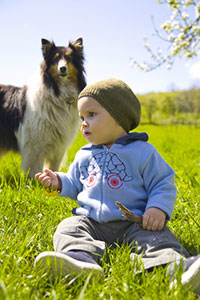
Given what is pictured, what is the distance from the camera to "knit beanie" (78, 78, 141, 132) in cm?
199

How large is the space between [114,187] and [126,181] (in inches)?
3.5

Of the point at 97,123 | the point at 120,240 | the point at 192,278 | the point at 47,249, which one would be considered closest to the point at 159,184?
the point at 120,240

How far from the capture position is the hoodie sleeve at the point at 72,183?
6.95ft

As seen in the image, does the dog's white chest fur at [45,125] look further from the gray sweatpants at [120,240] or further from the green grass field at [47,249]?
the gray sweatpants at [120,240]

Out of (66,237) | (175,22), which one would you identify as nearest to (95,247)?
(66,237)

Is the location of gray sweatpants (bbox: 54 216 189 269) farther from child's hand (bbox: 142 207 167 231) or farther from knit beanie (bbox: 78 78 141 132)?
knit beanie (bbox: 78 78 141 132)

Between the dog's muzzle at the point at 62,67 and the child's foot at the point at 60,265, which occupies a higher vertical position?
the dog's muzzle at the point at 62,67

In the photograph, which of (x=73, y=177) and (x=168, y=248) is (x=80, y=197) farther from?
(x=168, y=248)

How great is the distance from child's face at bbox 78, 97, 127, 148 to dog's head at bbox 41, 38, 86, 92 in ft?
9.13

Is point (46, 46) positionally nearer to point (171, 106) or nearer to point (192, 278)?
point (192, 278)

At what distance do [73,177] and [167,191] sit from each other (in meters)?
0.72

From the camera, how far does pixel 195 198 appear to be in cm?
284

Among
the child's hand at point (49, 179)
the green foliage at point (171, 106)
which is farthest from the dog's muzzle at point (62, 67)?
the green foliage at point (171, 106)

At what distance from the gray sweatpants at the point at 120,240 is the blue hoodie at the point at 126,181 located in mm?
77
